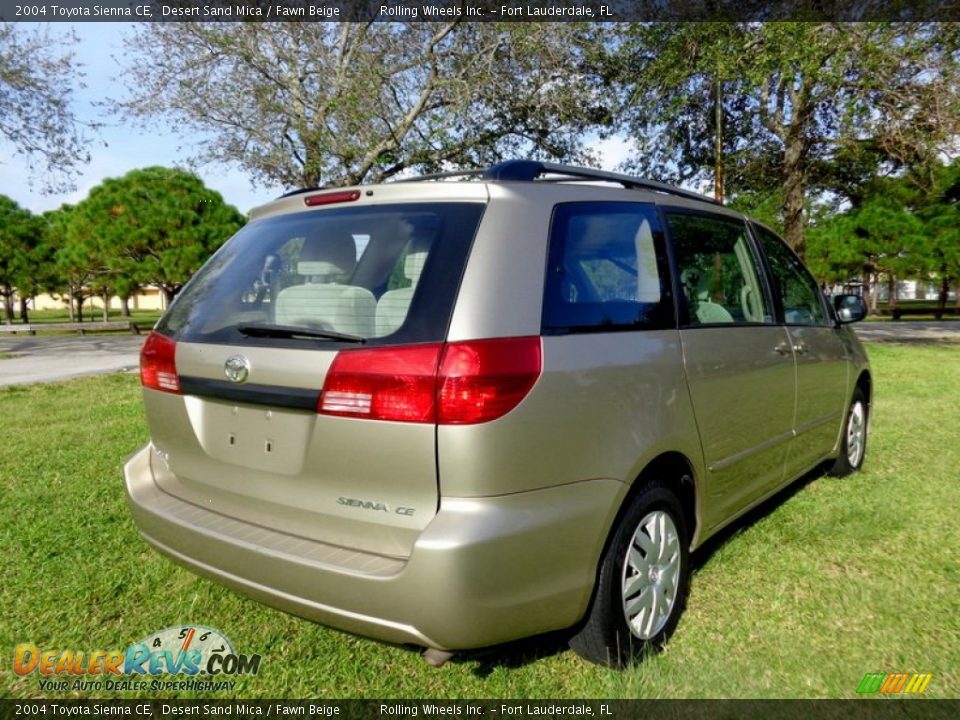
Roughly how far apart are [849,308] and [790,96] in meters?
10.4

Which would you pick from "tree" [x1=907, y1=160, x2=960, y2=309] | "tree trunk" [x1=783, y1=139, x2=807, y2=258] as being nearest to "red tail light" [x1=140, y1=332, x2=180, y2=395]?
"tree trunk" [x1=783, y1=139, x2=807, y2=258]

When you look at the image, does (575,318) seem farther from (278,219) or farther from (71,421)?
(71,421)

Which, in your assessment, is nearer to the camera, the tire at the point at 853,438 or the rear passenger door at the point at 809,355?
the rear passenger door at the point at 809,355

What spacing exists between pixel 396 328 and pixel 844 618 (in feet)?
7.54

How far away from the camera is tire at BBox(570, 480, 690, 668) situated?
2.35 m

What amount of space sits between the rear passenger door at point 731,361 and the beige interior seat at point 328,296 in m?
1.31

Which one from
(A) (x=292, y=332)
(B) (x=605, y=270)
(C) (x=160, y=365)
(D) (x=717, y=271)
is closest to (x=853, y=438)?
(D) (x=717, y=271)

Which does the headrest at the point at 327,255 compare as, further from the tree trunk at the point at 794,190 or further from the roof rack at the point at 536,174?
the tree trunk at the point at 794,190

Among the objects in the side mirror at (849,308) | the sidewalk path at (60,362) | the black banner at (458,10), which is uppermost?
the black banner at (458,10)

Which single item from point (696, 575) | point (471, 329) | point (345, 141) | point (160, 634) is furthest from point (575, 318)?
point (345, 141)

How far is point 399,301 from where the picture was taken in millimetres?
2123

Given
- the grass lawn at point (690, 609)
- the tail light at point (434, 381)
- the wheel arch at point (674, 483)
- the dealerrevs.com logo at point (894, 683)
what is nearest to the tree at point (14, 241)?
the grass lawn at point (690, 609)

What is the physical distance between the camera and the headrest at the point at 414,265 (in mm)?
2143

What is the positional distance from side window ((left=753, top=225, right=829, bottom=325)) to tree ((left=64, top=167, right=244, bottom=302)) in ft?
95.7
